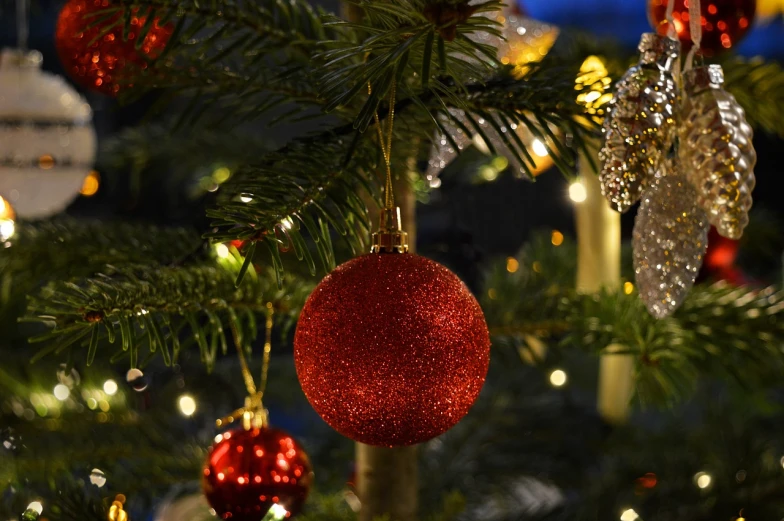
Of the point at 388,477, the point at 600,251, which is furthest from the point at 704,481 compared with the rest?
the point at 388,477

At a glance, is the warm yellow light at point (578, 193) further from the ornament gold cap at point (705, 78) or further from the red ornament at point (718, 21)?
the ornament gold cap at point (705, 78)

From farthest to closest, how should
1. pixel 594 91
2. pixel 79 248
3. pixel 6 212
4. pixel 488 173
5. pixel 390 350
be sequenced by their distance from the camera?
1. pixel 488 173
2. pixel 6 212
3. pixel 79 248
4. pixel 594 91
5. pixel 390 350

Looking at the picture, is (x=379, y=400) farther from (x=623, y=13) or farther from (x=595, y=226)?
(x=623, y=13)

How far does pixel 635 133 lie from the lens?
0.38 m

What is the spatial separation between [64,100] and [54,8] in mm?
750

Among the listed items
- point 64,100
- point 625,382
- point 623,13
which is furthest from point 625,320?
point 623,13

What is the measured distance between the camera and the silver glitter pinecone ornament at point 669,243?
0.42m

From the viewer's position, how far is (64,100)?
786 millimetres

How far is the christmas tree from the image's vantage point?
349 mm

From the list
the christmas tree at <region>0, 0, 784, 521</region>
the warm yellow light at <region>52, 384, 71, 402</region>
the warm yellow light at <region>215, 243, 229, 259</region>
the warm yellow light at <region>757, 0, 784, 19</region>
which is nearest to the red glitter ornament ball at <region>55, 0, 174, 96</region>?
the christmas tree at <region>0, 0, 784, 521</region>

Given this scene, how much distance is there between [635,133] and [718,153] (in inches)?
1.4

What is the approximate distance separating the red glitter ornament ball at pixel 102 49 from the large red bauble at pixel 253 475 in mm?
230

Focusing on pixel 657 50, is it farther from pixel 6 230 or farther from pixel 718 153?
pixel 6 230

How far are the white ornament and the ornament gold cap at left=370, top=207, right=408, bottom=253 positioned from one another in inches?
19.2
